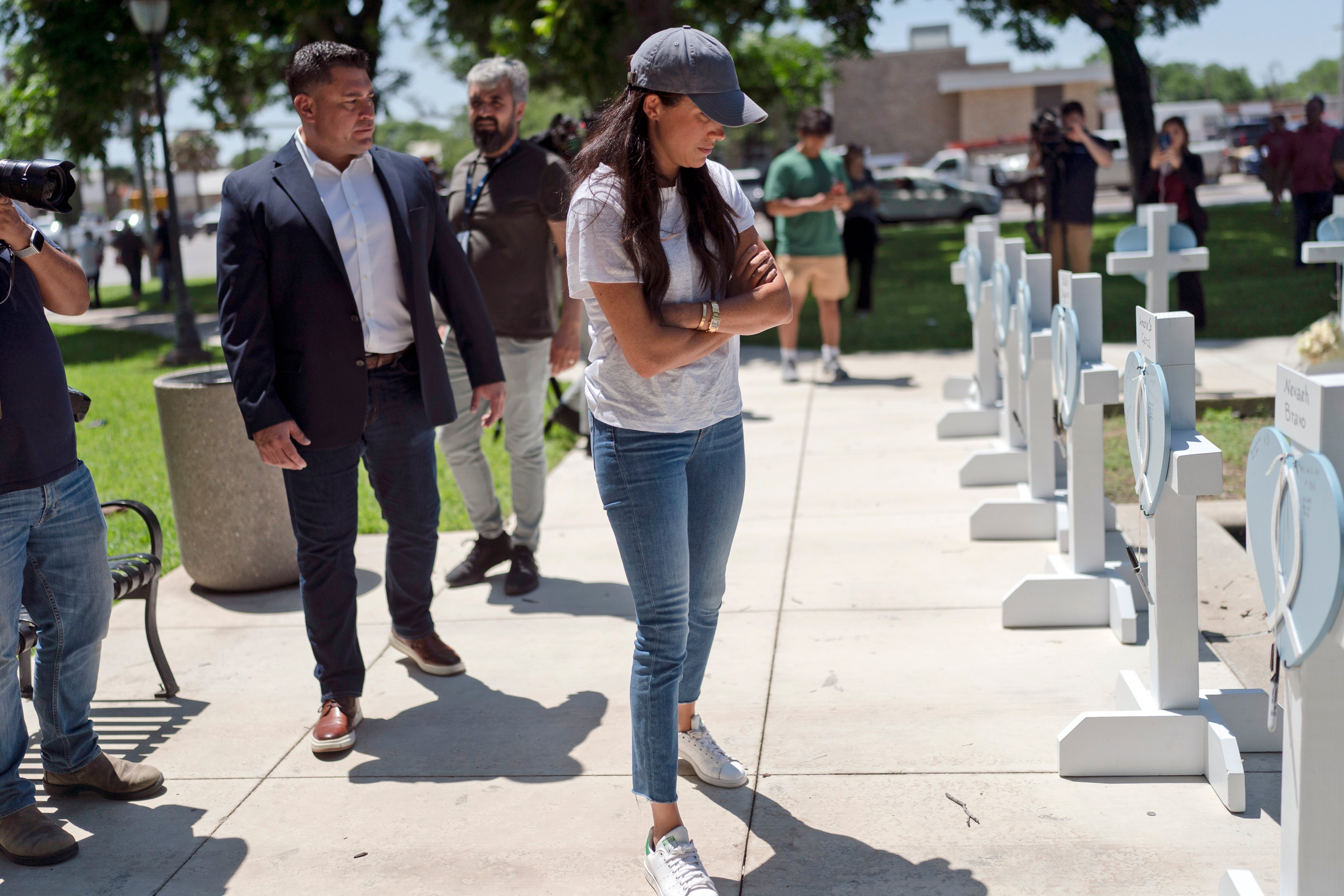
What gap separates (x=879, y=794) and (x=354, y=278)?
7.12 ft

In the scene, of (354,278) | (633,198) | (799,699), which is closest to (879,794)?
(799,699)

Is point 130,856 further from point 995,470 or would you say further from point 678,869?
point 995,470

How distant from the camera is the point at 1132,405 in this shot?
3.33 m

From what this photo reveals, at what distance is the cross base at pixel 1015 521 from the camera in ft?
18.1

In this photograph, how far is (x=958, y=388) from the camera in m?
8.60

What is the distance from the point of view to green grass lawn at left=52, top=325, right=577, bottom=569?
6.76 metres

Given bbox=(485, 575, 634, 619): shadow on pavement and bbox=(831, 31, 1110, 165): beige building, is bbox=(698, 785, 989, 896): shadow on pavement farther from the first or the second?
bbox=(831, 31, 1110, 165): beige building

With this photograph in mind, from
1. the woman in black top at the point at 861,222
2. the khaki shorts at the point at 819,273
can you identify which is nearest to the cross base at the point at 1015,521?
the khaki shorts at the point at 819,273

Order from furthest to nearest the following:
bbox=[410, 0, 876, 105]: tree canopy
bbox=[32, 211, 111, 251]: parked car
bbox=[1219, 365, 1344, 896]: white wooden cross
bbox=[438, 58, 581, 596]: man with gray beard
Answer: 1. bbox=[410, 0, 876, 105]: tree canopy
2. bbox=[32, 211, 111, 251]: parked car
3. bbox=[438, 58, 581, 596]: man with gray beard
4. bbox=[1219, 365, 1344, 896]: white wooden cross

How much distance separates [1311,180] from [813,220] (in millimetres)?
8121

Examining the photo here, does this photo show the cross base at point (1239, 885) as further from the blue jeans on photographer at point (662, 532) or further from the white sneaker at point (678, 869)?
the blue jeans on photographer at point (662, 532)

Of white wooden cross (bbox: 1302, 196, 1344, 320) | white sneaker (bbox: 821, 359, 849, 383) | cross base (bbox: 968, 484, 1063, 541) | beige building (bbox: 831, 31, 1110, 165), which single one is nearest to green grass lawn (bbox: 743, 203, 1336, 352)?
white sneaker (bbox: 821, 359, 849, 383)

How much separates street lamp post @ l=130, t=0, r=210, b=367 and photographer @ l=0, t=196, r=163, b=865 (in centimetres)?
1018

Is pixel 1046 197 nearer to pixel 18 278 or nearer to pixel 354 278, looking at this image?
pixel 354 278
